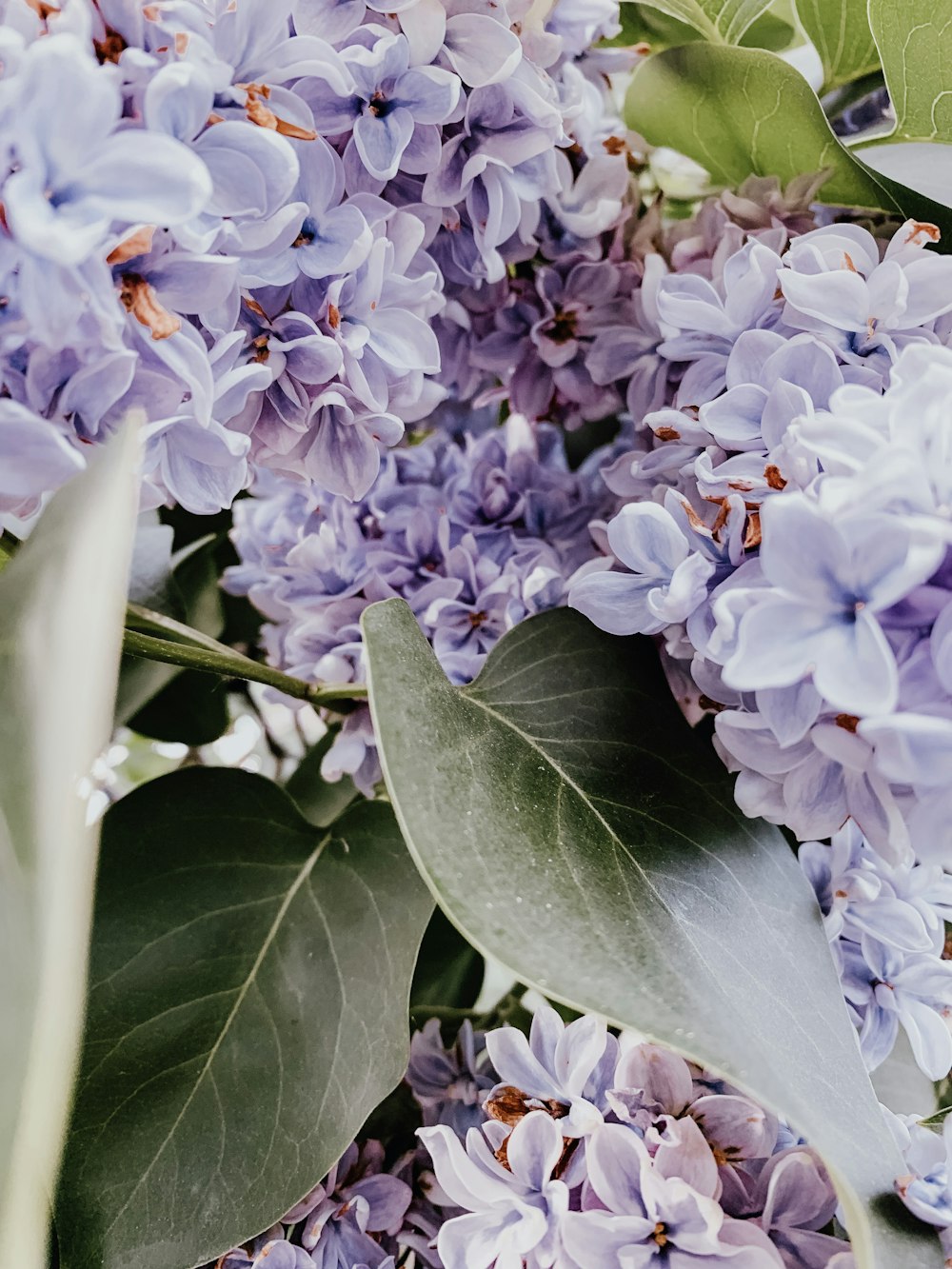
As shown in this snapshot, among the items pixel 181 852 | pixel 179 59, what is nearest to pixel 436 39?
pixel 179 59

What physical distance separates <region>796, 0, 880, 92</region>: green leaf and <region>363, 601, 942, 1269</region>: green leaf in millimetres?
228

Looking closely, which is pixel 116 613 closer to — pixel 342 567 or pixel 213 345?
pixel 213 345

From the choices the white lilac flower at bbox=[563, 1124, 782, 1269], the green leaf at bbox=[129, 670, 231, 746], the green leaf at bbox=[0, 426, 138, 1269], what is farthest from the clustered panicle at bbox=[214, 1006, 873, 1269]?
the green leaf at bbox=[129, 670, 231, 746]

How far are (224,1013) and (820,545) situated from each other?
0.21 m

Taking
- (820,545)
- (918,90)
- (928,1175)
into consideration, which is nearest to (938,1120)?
(928,1175)

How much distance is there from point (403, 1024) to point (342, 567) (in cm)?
15

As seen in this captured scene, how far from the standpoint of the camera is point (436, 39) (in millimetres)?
266

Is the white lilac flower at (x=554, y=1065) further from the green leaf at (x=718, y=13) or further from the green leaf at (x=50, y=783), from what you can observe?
the green leaf at (x=718, y=13)

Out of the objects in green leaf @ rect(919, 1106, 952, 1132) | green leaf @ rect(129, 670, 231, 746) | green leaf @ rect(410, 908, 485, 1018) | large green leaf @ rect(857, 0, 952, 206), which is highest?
large green leaf @ rect(857, 0, 952, 206)

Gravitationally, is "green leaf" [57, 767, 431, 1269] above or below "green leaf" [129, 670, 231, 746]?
above

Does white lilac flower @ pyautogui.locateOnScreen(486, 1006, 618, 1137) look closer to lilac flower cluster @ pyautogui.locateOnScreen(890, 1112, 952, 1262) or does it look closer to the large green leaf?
lilac flower cluster @ pyautogui.locateOnScreen(890, 1112, 952, 1262)

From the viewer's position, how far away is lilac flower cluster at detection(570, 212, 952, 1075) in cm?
19

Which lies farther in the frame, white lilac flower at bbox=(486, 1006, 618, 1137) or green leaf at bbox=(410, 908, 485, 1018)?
green leaf at bbox=(410, 908, 485, 1018)

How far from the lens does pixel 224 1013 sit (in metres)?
0.30
